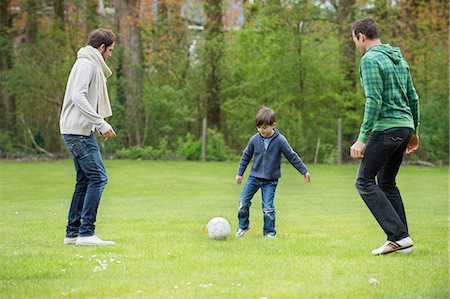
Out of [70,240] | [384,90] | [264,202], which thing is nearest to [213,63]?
[264,202]

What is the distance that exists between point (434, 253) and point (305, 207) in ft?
16.0

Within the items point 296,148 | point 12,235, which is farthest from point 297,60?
point 12,235

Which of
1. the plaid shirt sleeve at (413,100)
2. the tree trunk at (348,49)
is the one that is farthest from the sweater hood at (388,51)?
the tree trunk at (348,49)

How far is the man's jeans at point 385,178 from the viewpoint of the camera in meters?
6.44

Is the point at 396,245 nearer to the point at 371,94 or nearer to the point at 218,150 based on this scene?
the point at 371,94

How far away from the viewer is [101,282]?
5.43m

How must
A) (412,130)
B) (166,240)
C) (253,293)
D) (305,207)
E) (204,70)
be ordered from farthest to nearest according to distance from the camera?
(204,70) → (305,207) → (166,240) → (412,130) → (253,293)

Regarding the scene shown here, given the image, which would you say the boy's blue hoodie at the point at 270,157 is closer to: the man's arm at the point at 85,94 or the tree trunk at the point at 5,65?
the man's arm at the point at 85,94

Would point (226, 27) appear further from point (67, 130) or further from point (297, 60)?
point (67, 130)

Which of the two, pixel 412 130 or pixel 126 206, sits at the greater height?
pixel 412 130

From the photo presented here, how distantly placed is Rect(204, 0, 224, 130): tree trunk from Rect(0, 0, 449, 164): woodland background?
0.04 metres

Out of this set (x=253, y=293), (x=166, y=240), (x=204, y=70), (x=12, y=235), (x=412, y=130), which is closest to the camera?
(x=253, y=293)

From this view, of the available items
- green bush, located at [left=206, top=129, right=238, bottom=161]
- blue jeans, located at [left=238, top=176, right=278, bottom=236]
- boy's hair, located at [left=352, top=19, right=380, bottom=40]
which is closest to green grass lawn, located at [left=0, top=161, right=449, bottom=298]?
blue jeans, located at [left=238, top=176, right=278, bottom=236]

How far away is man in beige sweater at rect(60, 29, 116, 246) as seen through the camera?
710cm
